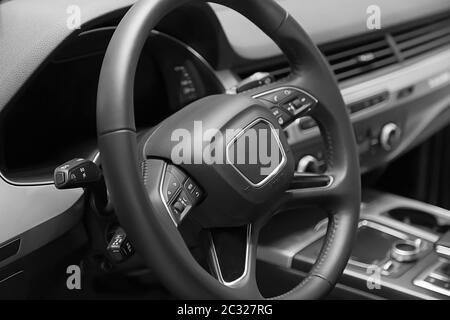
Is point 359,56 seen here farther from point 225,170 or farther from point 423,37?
point 225,170

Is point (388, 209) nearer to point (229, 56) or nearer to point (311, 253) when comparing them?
point (311, 253)

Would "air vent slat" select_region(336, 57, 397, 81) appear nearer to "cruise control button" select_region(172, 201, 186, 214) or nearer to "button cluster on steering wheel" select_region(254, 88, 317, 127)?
"button cluster on steering wheel" select_region(254, 88, 317, 127)

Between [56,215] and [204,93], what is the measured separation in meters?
0.39

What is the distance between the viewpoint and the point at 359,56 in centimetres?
157

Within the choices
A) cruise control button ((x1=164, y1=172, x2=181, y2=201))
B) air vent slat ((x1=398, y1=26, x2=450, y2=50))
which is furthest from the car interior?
air vent slat ((x1=398, y1=26, x2=450, y2=50))

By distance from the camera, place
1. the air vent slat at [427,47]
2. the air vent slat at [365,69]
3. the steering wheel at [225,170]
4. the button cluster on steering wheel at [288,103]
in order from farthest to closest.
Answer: the air vent slat at [427,47]
the air vent slat at [365,69]
the button cluster on steering wheel at [288,103]
the steering wheel at [225,170]

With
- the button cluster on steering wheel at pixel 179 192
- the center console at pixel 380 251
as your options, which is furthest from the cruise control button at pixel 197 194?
the center console at pixel 380 251

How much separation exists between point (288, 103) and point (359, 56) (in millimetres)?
550

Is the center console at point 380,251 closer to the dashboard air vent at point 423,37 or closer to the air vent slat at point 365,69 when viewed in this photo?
the air vent slat at point 365,69

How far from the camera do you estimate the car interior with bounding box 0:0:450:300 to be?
858 millimetres

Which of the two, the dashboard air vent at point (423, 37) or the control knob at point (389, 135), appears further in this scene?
the dashboard air vent at point (423, 37)

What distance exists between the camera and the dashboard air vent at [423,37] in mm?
1689
